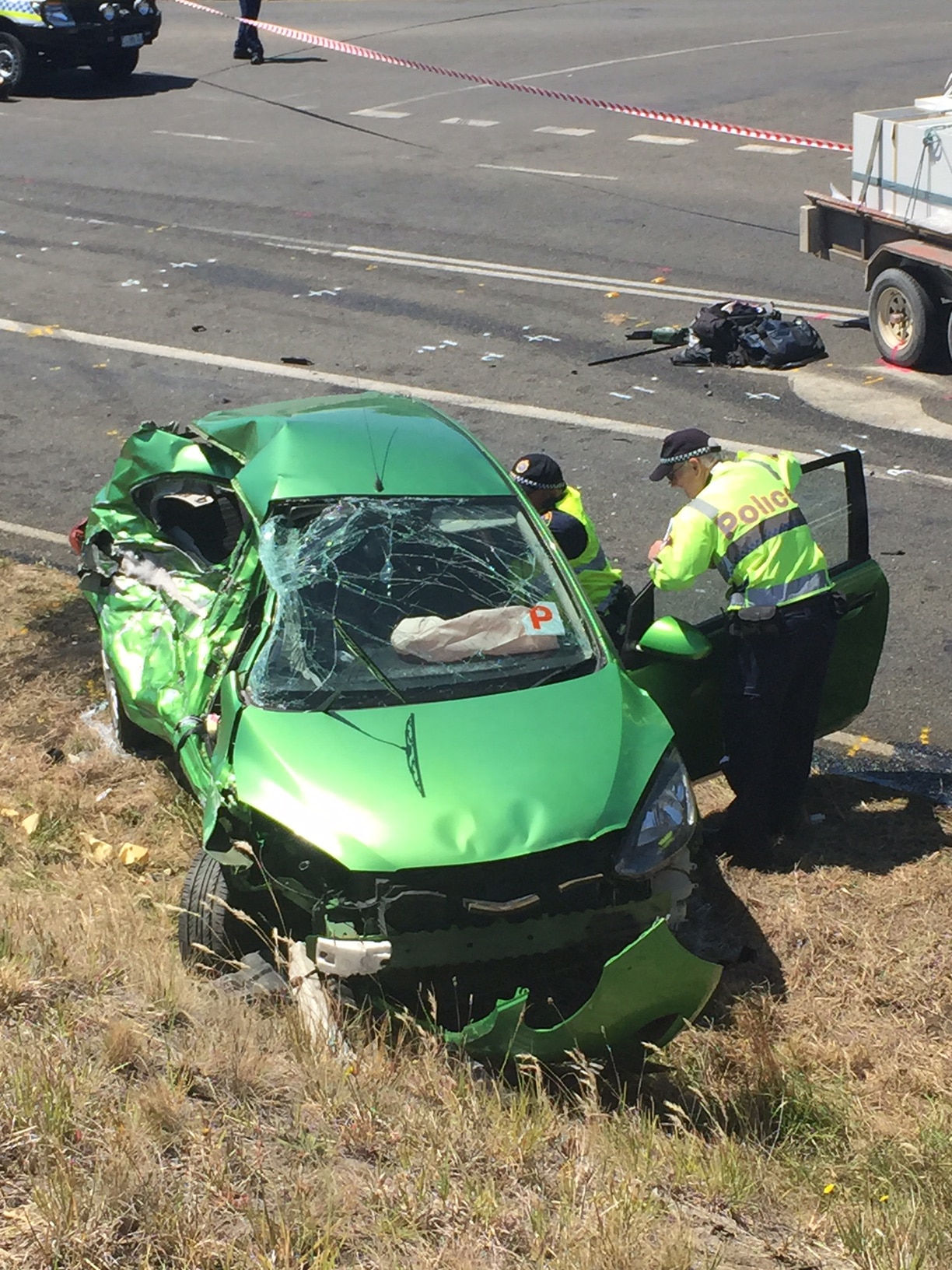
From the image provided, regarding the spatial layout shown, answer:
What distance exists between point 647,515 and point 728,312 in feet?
11.6

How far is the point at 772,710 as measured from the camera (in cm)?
583

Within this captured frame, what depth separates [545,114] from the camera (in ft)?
67.7

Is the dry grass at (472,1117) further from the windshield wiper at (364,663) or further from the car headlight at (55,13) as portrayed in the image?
the car headlight at (55,13)

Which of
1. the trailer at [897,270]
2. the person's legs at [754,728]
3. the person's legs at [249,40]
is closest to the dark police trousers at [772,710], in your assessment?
the person's legs at [754,728]

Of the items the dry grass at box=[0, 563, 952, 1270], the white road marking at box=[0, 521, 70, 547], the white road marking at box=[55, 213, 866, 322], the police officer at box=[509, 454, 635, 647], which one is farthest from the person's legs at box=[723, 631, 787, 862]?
the white road marking at box=[55, 213, 866, 322]

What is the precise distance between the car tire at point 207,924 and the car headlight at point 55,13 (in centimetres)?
1974

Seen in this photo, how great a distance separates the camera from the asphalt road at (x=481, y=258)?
10109 millimetres

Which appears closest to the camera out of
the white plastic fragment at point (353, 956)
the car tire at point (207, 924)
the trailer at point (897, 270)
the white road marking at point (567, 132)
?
the white plastic fragment at point (353, 956)

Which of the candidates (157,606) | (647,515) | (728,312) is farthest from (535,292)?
(157,606)

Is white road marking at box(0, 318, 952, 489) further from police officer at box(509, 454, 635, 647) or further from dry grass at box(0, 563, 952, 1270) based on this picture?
dry grass at box(0, 563, 952, 1270)

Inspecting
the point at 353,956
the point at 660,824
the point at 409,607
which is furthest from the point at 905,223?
the point at 353,956

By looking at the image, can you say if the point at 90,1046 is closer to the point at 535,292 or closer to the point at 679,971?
the point at 679,971

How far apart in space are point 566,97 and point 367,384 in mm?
11581

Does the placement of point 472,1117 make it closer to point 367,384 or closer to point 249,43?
point 367,384
